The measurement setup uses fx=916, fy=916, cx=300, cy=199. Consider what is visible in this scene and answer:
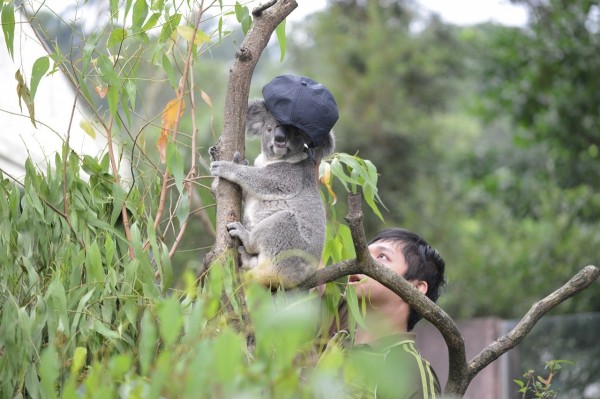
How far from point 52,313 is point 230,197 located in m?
0.63

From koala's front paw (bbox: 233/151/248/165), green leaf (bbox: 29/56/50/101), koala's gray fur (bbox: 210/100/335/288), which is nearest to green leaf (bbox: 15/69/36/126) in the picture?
green leaf (bbox: 29/56/50/101)

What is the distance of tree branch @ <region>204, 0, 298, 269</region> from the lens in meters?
2.36

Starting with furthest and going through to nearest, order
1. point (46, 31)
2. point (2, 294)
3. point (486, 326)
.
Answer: point (486, 326) < point (46, 31) < point (2, 294)

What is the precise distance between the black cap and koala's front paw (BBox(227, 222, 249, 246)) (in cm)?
32

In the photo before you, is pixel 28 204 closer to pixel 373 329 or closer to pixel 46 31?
pixel 46 31

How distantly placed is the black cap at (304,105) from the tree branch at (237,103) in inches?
5.7

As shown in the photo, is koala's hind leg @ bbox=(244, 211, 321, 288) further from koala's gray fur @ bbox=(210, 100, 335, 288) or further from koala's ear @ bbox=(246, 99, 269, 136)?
koala's ear @ bbox=(246, 99, 269, 136)

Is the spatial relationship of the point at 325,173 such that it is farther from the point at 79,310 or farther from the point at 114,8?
the point at 79,310

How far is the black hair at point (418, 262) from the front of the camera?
293 centimetres

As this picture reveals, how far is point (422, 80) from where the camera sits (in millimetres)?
15070

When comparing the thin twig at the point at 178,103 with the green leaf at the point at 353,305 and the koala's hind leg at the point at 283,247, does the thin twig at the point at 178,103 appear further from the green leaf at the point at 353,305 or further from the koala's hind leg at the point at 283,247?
the green leaf at the point at 353,305

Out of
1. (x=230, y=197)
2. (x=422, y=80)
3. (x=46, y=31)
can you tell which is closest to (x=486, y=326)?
(x=230, y=197)

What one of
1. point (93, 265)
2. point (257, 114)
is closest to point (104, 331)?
point (93, 265)

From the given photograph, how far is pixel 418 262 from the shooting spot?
2938 millimetres
